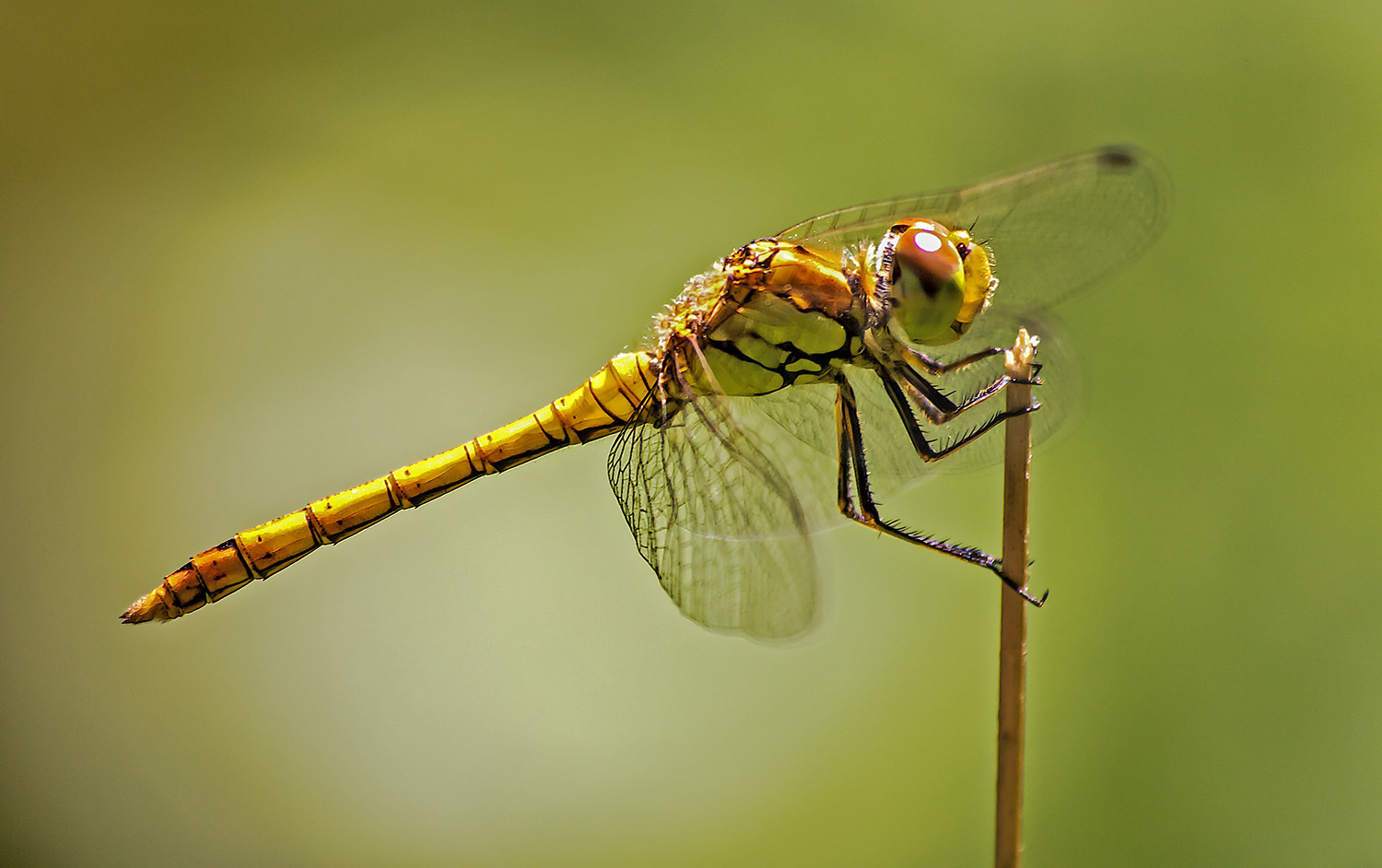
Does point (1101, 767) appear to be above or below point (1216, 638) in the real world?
below

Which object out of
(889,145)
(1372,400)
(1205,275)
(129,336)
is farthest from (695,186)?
(1372,400)

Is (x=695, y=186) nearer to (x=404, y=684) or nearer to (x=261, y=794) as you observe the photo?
(x=404, y=684)

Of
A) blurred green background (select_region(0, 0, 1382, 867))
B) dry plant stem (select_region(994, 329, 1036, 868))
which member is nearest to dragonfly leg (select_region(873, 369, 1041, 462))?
dry plant stem (select_region(994, 329, 1036, 868))

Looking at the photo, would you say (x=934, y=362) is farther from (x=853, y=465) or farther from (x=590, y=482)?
(x=590, y=482)

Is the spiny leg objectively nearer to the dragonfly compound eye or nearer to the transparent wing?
the dragonfly compound eye

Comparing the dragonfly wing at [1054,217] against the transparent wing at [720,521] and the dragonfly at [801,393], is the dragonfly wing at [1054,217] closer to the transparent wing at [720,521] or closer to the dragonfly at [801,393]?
the dragonfly at [801,393]

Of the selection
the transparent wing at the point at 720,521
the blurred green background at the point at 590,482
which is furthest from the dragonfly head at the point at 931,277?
the blurred green background at the point at 590,482
